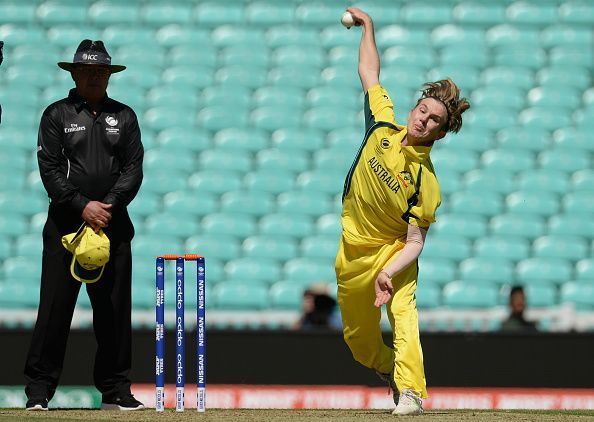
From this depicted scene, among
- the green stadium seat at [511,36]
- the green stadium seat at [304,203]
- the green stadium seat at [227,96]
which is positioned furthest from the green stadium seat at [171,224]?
the green stadium seat at [511,36]

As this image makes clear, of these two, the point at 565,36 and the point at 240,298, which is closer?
the point at 240,298

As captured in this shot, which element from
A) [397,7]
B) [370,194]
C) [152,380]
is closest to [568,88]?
[397,7]

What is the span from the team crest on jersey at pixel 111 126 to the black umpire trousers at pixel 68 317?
43 centimetres

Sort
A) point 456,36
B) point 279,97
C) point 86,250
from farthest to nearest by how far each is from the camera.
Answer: point 456,36, point 279,97, point 86,250

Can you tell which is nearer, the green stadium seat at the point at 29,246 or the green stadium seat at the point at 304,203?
the green stadium seat at the point at 29,246

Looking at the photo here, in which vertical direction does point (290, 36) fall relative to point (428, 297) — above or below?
above

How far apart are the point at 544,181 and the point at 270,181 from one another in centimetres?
255

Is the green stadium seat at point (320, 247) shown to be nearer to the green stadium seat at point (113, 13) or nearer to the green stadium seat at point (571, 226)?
the green stadium seat at point (571, 226)

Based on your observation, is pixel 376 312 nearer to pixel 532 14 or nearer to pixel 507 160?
pixel 507 160

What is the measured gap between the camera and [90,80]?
18.9 ft

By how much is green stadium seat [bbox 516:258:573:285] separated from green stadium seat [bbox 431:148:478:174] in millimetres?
1298

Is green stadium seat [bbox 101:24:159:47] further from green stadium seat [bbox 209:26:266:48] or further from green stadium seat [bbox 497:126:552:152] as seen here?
green stadium seat [bbox 497:126:552:152]

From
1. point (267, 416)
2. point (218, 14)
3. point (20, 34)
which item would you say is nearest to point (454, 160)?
point (218, 14)

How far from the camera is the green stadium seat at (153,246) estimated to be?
11320mm
